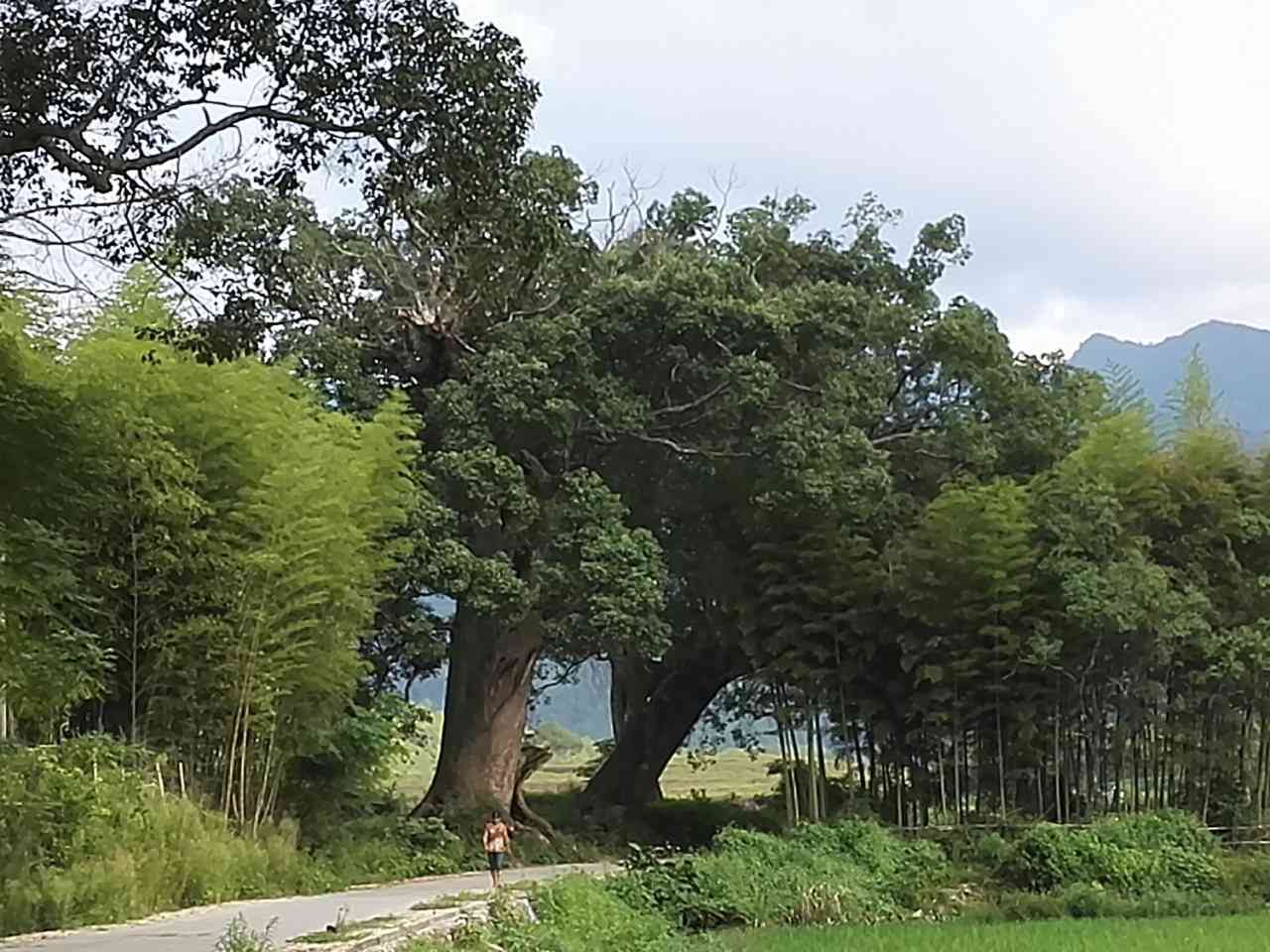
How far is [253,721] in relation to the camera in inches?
442

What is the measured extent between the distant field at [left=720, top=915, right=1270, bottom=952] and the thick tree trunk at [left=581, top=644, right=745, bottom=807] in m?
8.11

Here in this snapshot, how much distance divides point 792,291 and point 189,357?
6756 mm

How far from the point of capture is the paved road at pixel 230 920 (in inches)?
295

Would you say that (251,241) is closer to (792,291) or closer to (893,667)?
(792,291)

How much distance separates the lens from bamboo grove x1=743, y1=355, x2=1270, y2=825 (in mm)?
13750

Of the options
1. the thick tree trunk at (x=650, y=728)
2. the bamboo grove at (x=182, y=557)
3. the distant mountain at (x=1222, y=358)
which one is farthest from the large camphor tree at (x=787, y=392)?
the distant mountain at (x=1222, y=358)

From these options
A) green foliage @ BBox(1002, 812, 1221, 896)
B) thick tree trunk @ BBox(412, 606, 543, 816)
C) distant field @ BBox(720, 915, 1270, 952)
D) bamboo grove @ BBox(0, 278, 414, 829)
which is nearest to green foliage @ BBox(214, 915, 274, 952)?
bamboo grove @ BBox(0, 278, 414, 829)

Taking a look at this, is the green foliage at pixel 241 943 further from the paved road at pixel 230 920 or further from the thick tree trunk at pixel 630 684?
the thick tree trunk at pixel 630 684

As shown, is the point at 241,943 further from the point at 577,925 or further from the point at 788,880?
the point at 788,880

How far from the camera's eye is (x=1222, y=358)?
418 ft

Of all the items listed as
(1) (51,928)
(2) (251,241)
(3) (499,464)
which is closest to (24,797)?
(1) (51,928)

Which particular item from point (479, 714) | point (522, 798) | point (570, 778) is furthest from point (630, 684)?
point (479, 714)

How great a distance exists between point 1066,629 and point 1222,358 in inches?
4819

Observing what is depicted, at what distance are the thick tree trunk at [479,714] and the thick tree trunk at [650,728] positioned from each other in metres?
3.08
